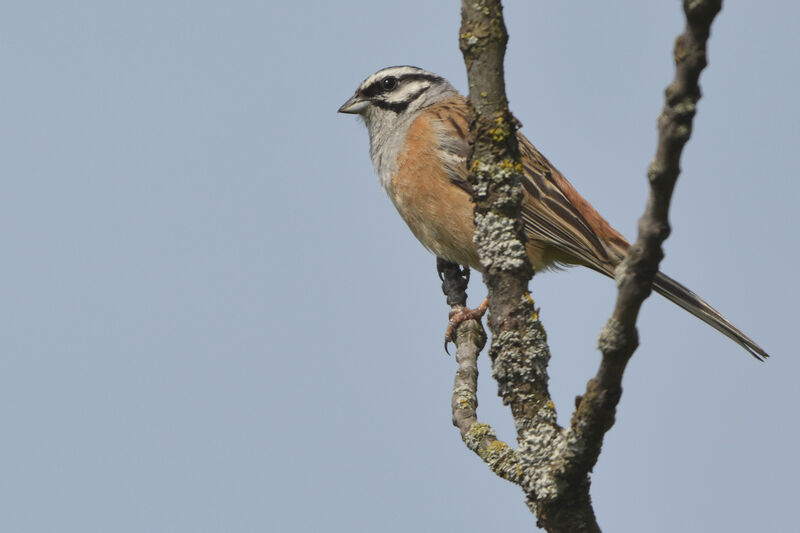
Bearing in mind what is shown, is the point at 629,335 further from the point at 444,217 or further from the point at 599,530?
the point at 444,217

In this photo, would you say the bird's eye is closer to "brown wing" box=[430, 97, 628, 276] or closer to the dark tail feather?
"brown wing" box=[430, 97, 628, 276]

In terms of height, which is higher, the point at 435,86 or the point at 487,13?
the point at 435,86

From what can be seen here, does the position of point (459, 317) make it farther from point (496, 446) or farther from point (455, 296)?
point (496, 446)

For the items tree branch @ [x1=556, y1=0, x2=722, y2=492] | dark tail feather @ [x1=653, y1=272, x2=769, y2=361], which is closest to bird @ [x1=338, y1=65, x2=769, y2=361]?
dark tail feather @ [x1=653, y1=272, x2=769, y2=361]

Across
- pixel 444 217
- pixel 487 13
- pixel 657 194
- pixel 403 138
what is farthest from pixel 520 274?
pixel 403 138

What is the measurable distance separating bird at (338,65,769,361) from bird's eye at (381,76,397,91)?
21 centimetres

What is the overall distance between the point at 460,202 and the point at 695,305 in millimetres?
1791

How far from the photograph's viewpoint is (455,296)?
21.2 feet

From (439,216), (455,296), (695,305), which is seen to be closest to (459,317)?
(455,296)

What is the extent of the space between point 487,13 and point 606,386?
1.34 meters

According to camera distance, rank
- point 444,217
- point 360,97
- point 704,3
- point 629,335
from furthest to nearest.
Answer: point 360,97, point 444,217, point 629,335, point 704,3

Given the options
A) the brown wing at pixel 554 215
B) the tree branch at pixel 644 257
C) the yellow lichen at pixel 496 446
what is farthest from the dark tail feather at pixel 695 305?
the tree branch at pixel 644 257

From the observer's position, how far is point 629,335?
8.96ft

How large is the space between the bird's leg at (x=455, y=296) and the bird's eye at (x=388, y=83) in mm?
1786
